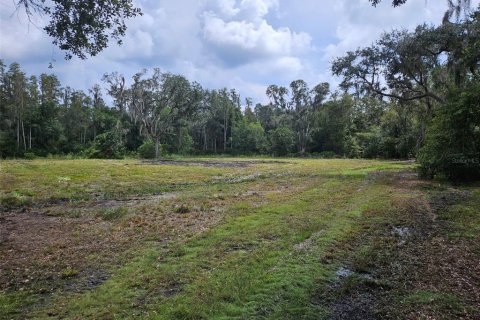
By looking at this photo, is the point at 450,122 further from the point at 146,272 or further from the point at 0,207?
the point at 0,207

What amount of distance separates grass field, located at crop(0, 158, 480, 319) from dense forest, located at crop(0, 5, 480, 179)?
24.8 ft

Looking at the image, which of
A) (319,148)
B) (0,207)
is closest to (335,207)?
(0,207)

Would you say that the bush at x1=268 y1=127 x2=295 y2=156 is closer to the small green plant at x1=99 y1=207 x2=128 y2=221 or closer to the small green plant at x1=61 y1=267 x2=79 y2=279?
the small green plant at x1=99 y1=207 x2=128 y2=221

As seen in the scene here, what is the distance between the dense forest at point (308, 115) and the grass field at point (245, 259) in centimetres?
756

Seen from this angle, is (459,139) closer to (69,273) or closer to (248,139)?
(69,273)

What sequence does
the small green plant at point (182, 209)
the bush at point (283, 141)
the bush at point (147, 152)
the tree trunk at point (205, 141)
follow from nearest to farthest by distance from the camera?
1. the small green plant at point (182, 209)
2. the bush at point (147, 152)
3. the bush at point (283, 141)
4. the tree trunk at point (205, 141)

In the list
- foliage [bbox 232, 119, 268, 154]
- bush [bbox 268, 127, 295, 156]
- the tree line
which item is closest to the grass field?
the tree line

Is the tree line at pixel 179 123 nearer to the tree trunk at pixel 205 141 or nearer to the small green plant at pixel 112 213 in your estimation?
the tree trunk at pixel 205 141

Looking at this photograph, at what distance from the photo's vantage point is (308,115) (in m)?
78.4

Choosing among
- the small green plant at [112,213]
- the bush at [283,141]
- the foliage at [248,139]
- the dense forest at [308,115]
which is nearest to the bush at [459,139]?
the dense forest at [308,115]

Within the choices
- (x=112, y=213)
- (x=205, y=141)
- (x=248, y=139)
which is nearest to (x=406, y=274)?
(x=112, y=213)

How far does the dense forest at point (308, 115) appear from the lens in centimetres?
1938

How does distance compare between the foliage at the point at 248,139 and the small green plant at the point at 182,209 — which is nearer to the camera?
the small green plant at the point at 182,209

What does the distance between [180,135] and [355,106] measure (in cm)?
3812
